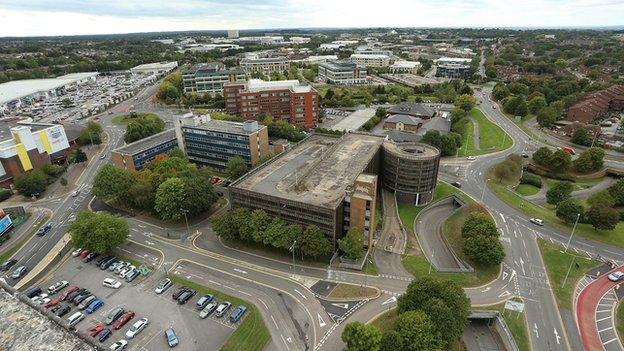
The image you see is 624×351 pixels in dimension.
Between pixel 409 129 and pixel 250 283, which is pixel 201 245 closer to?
pixel 250 283

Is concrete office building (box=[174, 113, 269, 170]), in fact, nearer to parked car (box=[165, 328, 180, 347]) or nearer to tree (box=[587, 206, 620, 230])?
parked car (box=[165, 328, 180, 347])

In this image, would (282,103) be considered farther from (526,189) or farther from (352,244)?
(352,244)

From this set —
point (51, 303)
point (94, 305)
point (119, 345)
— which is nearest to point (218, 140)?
point (94, 305)

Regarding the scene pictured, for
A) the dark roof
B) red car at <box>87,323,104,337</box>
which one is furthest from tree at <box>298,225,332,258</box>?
the dark roof

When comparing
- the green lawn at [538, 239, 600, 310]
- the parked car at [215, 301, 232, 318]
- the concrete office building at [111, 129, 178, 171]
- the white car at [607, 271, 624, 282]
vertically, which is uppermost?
the concrete office building at [111, 129, 178, 171]

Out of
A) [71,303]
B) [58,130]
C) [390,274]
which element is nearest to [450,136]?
[390,274]

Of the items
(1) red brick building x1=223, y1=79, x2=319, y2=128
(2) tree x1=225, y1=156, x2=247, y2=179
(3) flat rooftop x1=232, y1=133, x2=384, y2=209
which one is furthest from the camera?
(1) red brick building x1=223, y1=79, x2=319, y2=128

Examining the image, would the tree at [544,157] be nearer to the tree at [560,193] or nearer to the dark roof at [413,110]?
the tree at [560,193]
